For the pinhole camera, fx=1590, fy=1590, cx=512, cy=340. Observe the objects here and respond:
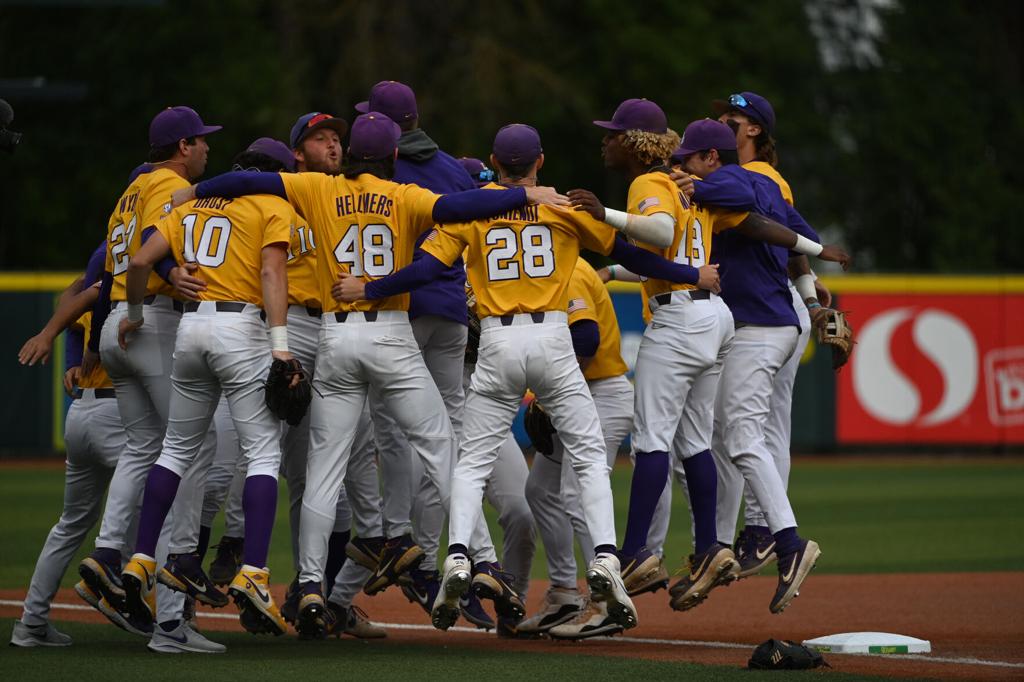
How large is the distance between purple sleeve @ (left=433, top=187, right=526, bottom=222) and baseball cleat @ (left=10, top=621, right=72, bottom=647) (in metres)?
2.71

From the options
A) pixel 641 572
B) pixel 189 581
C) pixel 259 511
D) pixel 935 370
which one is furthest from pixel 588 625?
pixel 935 370

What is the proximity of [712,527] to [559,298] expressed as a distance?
144cm

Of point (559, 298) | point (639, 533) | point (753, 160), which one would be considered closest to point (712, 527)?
point (639, 533)

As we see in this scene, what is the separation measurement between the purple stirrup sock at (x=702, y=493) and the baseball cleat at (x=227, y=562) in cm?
228

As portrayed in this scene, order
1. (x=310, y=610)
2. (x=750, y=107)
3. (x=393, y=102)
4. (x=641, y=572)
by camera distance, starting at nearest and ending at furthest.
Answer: (x=310, y=610) → (x=641, y=572) → (x=393, y=102) → (x=750, y=107)

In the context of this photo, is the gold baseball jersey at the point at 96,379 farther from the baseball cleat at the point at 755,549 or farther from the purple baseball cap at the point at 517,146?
the baseball cleat at the point at 755,549

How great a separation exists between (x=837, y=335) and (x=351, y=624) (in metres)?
2.86

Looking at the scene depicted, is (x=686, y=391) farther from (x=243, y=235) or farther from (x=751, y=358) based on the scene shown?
(x=243, y=235)

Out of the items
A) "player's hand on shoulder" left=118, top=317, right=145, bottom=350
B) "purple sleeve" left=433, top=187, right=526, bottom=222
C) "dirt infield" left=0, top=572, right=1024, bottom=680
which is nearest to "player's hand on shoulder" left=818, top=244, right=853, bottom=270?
"purple sleeve" left=433, top=187, right=526, bottom=222

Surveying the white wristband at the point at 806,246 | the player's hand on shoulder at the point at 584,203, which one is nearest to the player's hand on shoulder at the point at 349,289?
the player's hand on shoulder at the point at 584,203

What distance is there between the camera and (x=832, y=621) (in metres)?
8.77

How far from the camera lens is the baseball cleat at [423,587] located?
7812mm

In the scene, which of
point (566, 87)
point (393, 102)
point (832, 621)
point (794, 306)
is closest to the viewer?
point (393, 102)

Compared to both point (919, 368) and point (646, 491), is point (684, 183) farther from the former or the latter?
point (919, 368)
